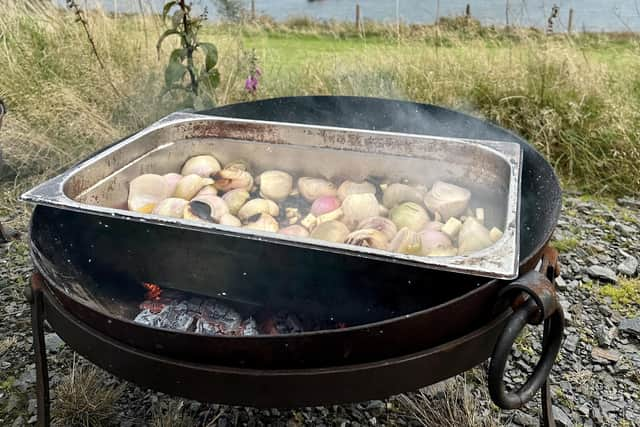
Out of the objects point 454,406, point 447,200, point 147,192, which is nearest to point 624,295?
point 454,406

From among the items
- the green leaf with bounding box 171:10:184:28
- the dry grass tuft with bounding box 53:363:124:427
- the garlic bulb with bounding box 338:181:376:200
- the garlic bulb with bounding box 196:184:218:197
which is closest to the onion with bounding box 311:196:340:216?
the garlic bulb with bounding box 338:181:376:200

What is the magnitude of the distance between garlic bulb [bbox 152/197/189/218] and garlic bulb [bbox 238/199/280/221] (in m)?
0.21

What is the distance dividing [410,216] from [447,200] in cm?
14

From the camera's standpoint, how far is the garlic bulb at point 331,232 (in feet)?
5.34

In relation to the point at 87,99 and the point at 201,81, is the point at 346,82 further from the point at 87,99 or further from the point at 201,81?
the point at 87,99

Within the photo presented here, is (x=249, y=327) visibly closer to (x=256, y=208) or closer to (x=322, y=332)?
(x=256, y=208)

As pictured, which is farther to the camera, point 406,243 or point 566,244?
point 566,244

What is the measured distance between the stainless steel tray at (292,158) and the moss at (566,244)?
56.0 inches

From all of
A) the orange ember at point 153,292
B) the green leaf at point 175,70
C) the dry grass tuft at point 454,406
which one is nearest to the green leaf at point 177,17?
the green leaf at point 175,70

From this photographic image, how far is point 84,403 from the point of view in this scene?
1.96 metres

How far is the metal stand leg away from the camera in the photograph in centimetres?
→ 147

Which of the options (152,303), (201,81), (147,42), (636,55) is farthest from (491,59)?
(152,303)

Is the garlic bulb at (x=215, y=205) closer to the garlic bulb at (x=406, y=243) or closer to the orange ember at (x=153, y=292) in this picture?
the orange ember at (x=153, y=292)

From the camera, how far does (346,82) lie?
4.64 metres
